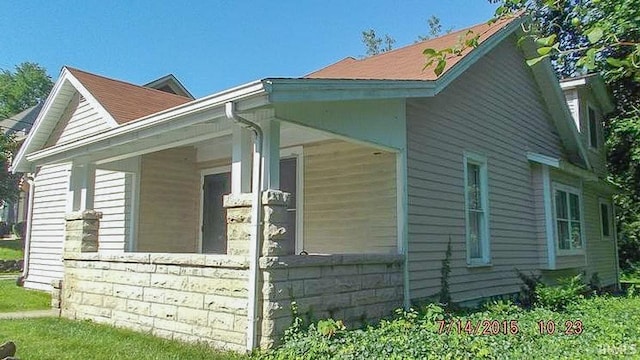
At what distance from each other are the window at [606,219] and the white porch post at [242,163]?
11759mm

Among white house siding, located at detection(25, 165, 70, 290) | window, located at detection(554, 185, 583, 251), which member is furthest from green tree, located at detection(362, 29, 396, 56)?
white house siding, located at detection(25, 165, 70, 290)

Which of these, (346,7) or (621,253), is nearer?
(346,7)

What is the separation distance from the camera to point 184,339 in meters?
5.70

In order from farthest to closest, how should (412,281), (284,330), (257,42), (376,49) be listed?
(376,49), (257,42), (412,281), (284,330)

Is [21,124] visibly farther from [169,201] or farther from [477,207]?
[477,207]

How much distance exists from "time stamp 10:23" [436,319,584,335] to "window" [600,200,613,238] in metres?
8.54

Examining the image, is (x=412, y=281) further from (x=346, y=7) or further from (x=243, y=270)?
(x=346, y=7)

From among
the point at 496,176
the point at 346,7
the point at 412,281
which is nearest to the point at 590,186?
the point at 496,176

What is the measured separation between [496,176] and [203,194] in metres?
5.46

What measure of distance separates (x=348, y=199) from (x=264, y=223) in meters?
2.67

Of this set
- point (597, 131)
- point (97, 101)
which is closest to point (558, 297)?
point (597, 131)

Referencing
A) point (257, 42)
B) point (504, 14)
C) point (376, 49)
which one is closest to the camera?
point (504, 14)

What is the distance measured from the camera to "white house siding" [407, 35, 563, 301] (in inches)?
290

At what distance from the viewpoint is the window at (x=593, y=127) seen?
14186 mm
